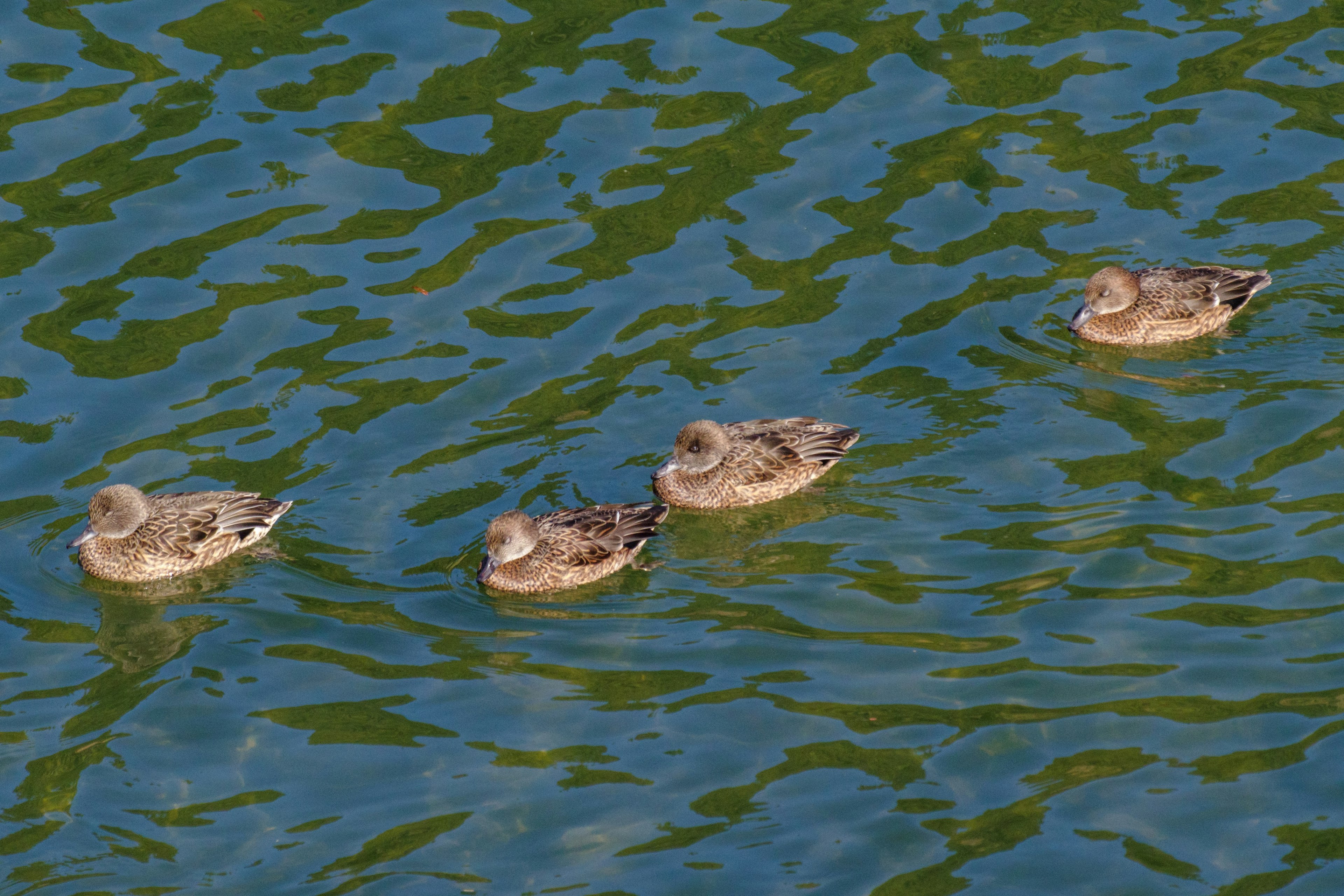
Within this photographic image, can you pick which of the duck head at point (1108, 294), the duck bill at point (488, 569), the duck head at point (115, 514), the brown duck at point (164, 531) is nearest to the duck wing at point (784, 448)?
the duck bill at point (488, 569)

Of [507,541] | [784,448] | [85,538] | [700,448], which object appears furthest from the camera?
[784,448]

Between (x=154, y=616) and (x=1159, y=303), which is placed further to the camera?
(x=1159, y=303)

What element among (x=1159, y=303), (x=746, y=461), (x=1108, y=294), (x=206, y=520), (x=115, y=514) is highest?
(x=1108, y=294)

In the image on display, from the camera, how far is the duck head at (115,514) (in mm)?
11375

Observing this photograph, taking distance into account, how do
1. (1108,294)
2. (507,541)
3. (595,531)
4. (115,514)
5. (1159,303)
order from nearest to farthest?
(507,541) < (595,531) < (115,514) < (1108,294) < (1159,303)

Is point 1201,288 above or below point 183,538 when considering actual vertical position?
above

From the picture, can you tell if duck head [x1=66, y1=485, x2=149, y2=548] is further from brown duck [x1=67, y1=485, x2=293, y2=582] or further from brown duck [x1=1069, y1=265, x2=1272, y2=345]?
brown duck [x1=1069, y1=265, x2=1272, y2=345]

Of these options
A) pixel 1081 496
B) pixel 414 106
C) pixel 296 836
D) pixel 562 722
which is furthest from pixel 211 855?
pixel 414 106

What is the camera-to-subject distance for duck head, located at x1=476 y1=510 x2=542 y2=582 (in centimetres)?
1096

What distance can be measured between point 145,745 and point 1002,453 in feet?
21.0

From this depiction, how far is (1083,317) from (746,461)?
334 centimetres

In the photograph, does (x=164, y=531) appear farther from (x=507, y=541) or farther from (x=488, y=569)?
(x=507, y=541)

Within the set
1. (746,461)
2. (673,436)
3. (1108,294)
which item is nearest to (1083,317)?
(1108,294)

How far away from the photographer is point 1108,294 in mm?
13078
